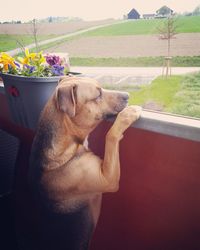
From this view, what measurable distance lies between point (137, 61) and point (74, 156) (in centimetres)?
62

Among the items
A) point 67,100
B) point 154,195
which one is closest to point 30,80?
point 67,100

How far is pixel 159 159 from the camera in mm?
1524

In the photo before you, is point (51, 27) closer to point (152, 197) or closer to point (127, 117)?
point (127, 117)

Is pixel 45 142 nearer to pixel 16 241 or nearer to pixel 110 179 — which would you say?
pixel 110 179

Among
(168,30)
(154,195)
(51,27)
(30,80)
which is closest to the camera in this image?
(168,30)

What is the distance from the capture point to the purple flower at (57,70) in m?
1.81

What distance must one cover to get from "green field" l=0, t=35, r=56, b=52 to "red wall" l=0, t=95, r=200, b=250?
0.94 meters

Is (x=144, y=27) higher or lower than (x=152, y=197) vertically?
higher

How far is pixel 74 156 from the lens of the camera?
58.2 inches

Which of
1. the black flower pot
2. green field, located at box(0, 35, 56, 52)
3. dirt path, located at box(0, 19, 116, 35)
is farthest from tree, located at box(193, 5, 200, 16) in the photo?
green field, located at box(0, 35, 56, 52)

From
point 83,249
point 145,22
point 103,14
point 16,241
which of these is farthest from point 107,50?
point 16,241

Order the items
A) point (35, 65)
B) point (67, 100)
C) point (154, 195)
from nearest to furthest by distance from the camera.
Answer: point (67, 100) → point (154, 195) → point (35, 65)

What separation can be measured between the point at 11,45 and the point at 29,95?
0.79 m

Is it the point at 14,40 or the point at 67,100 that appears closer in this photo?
the point at 67,100
